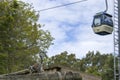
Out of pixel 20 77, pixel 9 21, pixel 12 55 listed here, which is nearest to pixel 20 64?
pixel 12 55

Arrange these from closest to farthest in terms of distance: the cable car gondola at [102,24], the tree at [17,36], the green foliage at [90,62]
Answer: the cable car gondola at [102,24]
the tree at [17,36]
the green foliage at [90,62]

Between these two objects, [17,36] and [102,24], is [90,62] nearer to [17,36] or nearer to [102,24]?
[17,36]

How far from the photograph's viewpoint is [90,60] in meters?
62.8

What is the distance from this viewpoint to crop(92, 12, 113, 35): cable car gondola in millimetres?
13773

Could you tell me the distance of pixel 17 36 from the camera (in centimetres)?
3631

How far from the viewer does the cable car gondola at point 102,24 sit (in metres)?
13.8

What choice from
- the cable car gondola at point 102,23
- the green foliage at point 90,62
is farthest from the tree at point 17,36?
the cable car gondola at point 102,23

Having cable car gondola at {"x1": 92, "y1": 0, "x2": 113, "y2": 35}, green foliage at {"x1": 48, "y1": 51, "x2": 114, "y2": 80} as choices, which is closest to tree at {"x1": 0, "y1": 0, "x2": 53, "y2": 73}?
green foliage at {"x1": 48, "y1": 51, "x2": 114, "y2": 80}

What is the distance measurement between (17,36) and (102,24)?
74.9ft

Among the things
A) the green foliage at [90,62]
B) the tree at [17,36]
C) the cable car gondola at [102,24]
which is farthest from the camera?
the green foliage at [90,62]

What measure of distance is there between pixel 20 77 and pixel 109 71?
4198 cm

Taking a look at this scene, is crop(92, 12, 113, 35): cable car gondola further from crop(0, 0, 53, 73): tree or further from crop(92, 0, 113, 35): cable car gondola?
crop(0, 0, 53, 73): tree

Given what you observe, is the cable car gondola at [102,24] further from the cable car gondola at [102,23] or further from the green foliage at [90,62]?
the green foliage at [90,62]

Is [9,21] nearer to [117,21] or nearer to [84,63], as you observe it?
[117,21]
